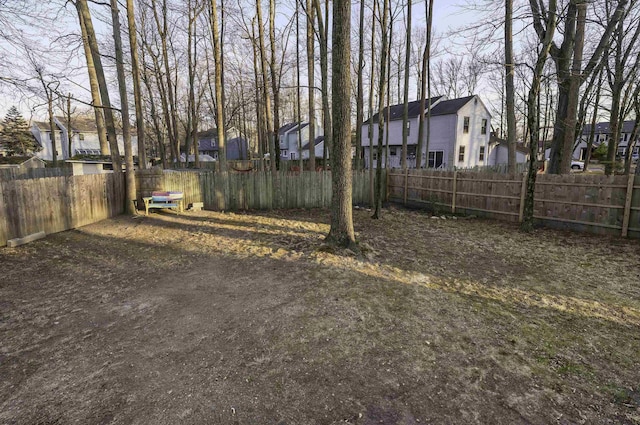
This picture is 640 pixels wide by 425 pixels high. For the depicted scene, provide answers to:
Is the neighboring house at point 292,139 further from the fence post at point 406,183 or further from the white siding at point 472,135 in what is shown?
the fence post at point 406,183

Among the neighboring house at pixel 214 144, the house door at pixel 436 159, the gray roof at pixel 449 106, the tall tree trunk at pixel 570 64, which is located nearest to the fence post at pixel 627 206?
the tall tree trunk at pixel 570 64

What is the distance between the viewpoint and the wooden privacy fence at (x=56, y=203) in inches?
249

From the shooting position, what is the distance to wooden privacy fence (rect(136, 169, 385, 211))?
10.5m

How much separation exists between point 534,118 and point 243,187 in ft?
28.8

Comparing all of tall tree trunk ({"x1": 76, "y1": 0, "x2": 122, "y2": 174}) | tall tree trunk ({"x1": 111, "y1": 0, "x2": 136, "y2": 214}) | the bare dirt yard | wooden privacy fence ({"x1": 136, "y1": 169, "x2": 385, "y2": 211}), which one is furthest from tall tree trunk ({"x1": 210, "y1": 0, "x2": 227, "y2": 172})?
the bare dirt yard

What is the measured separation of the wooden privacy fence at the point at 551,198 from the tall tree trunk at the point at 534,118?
66cm

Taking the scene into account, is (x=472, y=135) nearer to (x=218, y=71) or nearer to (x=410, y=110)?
(x=410, y=110)

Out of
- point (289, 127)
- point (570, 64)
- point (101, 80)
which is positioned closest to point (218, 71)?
point (101, 80)

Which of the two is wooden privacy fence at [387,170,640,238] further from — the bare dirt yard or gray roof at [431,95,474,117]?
gray roof at [431,95,474,117]

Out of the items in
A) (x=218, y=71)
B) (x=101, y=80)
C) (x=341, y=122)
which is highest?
(x=218, y=71)

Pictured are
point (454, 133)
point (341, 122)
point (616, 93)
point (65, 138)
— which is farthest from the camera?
point (65, 138)

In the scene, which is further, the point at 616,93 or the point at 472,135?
the point at 472,135

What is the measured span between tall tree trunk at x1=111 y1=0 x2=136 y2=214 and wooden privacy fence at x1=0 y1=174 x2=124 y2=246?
1.08 feet

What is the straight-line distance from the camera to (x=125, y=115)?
30.6 ft
